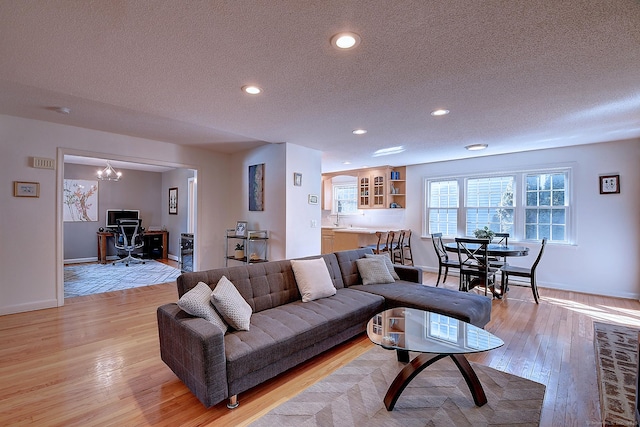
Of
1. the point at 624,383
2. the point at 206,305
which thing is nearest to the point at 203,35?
the point at 206,305

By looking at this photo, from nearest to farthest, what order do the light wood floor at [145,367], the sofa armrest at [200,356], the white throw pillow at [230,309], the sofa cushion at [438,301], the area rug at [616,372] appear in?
1. the area rug at [616,372]
2. the sofa armrest at [200,356]
3. the light wood floor at [145,367]
4. the white throw pillow at [230,309]
5. the sofa cushion at [438,301]

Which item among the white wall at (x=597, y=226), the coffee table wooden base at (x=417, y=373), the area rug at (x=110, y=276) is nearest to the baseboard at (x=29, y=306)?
the area rug at (x=110, y=276)

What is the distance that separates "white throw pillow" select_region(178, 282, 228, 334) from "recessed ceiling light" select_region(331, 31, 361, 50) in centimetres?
196

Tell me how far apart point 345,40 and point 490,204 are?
503 cm

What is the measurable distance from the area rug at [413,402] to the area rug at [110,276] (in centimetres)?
430

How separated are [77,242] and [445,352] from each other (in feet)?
28.4

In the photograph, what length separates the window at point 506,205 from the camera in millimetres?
4961

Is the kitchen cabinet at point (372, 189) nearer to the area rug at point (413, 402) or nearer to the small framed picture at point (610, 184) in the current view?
the small framed picture at point (610, 184)

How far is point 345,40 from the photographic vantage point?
181 centimetres

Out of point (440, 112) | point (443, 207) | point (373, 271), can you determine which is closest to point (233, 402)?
point (373, 271)

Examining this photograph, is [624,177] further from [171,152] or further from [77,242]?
[77,242]

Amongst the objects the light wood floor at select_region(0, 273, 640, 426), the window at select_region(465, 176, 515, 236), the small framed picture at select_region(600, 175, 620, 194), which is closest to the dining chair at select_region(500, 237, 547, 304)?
the light wood floor at select_region(0, 273, 640, 426)

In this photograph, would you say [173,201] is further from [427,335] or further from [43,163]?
[427,335]

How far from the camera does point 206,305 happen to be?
209cm
